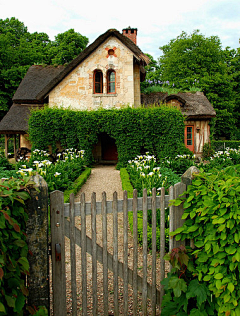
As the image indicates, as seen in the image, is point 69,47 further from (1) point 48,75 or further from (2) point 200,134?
(2) point 200,134

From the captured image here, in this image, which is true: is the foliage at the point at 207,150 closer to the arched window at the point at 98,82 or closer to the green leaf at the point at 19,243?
the arched window at the point at 98,82

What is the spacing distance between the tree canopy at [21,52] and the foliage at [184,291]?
2930 cm

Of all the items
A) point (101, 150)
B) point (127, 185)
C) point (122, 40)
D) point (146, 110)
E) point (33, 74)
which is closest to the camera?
point (127, 185)

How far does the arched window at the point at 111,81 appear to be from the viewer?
16375 millimetres

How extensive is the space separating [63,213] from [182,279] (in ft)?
4.26

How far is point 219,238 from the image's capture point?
254cm

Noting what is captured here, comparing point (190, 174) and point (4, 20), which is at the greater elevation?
point (4, 20)

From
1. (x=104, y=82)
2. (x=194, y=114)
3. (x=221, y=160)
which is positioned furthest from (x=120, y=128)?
(x=194, y=114)

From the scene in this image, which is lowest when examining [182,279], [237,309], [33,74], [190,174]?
[237,309]

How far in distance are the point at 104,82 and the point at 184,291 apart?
48.7 ft

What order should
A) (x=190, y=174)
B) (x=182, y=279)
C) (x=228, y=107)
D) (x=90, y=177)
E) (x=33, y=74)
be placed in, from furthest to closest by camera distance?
(x=228, y=107), (x=33, y=74), (x=90, y=177), (x=190, y=174), (x=182, y=279)

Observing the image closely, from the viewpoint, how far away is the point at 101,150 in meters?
18.0

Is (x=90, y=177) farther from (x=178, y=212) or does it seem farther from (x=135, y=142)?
(x=178, y=212)

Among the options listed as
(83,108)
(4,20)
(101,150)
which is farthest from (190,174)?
(4,20)
